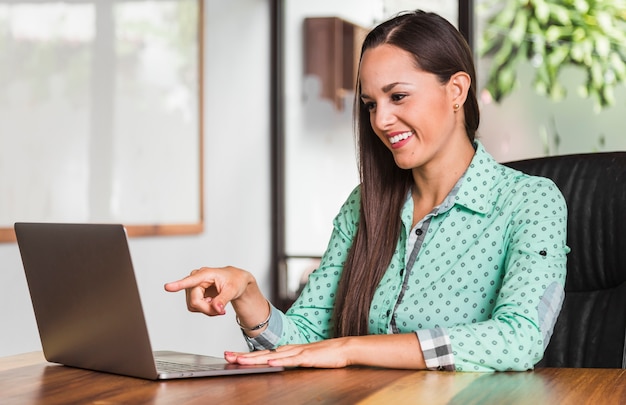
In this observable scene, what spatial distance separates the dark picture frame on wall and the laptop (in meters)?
3.30

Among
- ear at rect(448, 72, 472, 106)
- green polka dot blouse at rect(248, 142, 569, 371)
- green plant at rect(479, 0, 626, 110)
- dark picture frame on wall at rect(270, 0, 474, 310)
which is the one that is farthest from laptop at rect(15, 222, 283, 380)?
dark picture frame on wall at rect(270, 0, 474, 310)

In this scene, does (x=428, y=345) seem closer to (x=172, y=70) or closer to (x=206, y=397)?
(x=206, y=397)

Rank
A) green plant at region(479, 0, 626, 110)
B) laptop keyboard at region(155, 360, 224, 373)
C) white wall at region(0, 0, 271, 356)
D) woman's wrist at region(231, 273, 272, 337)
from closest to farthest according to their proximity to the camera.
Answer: laptop keyboard at region(155, 360, 224, 373) < woman's wrist at region(231, 273, 272, 337) < green plant at region(479, 0, 626, 110) < white wall at region(0, 0, 271, 356)

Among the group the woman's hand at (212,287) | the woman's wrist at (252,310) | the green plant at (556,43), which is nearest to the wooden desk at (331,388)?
the woman's hand at (212,287)

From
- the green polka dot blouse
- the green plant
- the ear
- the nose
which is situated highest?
the green plant

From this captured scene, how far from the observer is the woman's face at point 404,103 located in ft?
5.88

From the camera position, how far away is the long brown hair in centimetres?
183

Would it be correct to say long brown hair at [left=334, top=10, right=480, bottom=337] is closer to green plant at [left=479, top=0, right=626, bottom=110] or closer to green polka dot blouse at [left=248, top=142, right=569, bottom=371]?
green polka dot blouse at [left=248, top=142, right=569, bottom=371]

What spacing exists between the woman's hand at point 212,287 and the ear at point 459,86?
0.58m

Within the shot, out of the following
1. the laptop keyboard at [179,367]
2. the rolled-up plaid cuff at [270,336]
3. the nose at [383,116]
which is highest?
the nose at [383,116]

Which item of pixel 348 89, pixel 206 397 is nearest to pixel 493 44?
pixel 348 89

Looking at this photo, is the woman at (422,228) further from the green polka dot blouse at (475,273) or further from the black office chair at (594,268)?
the black office chair at (594,268)

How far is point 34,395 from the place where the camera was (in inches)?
48.7

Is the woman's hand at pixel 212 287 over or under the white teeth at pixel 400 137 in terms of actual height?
under
